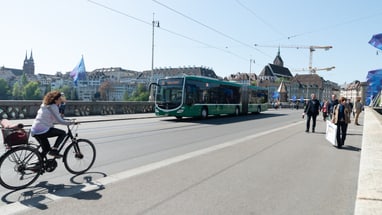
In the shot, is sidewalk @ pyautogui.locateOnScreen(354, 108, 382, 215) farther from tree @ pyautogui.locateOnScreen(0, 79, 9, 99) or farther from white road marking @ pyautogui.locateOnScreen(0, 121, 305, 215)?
tree @ pyautogui.locateOnScreen(0, 79, 9, 99)

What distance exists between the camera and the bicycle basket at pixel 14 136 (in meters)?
5.02

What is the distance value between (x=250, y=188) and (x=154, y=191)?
1688 millimetres

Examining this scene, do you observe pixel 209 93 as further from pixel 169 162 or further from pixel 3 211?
pixel 3 211

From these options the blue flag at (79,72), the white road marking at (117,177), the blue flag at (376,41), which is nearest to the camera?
the white road marking at (117,177)

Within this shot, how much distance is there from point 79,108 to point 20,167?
59.8 ft

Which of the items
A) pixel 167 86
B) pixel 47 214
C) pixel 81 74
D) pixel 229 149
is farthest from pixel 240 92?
pixel 47 214

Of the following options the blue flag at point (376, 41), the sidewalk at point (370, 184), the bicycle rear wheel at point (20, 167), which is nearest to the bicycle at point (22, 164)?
the bicycle rear wheel at point (20, 167)

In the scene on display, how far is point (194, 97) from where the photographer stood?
21.0 metres

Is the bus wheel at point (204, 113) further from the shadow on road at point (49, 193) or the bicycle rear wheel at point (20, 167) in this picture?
the bicycle rear wheel at point (20, 167)

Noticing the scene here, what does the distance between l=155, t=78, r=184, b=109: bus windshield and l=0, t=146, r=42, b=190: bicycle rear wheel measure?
48.9ft

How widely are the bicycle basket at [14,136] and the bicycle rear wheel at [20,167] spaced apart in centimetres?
11

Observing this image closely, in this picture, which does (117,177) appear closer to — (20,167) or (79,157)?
(79,157)

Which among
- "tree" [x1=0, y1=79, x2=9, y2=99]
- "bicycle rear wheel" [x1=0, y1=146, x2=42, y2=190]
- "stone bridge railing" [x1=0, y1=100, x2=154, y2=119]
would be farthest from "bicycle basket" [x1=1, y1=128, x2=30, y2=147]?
"tree" [x1=0, y1=79, x2=9, y2=99]

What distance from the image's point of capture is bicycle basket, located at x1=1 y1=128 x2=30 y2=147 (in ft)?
16.5
